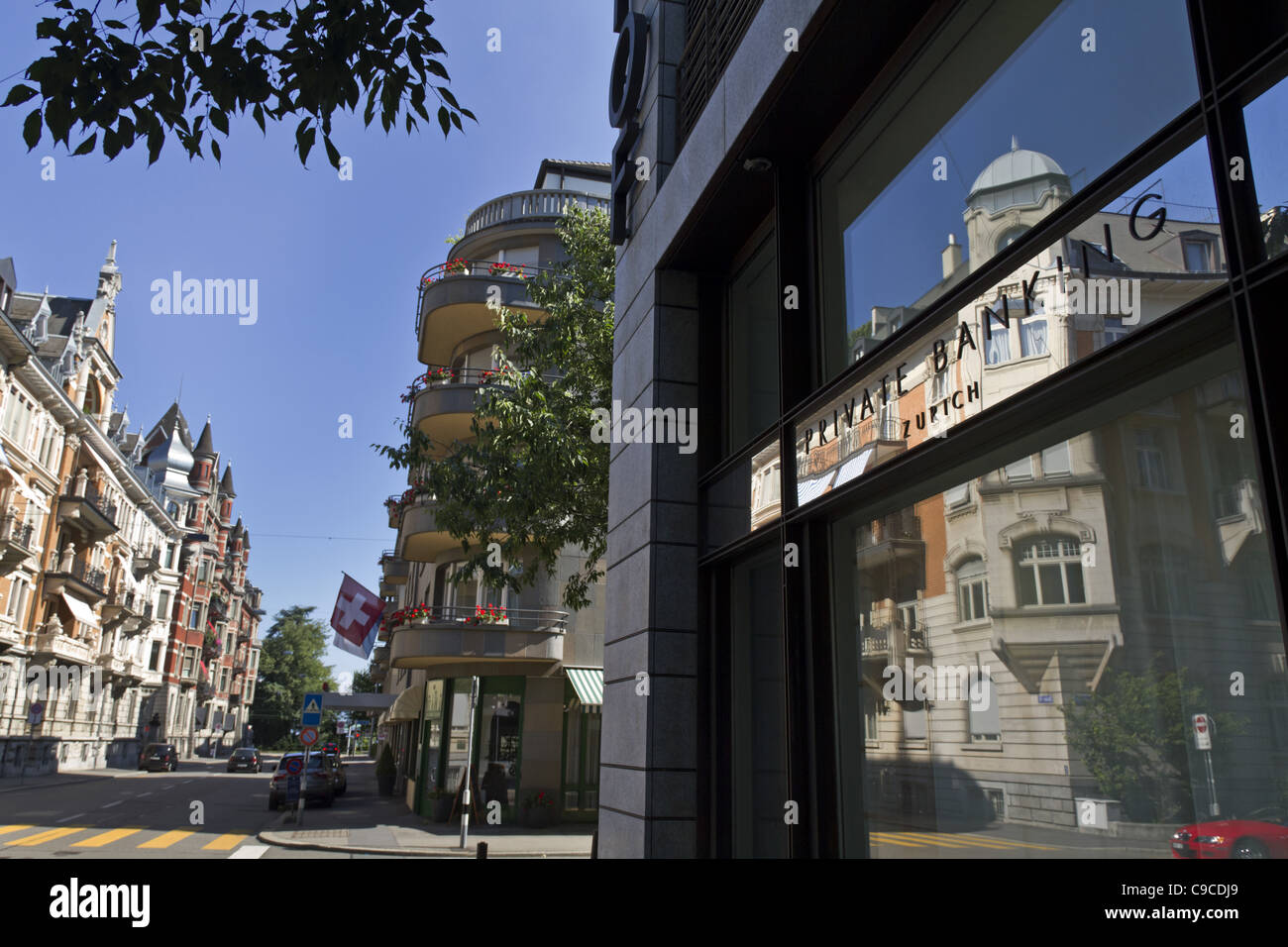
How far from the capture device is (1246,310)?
3068mm

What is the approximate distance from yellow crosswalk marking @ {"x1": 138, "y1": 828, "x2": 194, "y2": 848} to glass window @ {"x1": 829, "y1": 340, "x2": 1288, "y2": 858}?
689 inches

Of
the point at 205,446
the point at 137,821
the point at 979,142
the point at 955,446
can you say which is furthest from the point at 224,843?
the point at 205,446

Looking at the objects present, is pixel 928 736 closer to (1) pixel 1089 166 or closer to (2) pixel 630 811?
(1) pixel 1089 166

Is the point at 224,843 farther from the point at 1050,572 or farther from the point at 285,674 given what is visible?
the point at 285,674

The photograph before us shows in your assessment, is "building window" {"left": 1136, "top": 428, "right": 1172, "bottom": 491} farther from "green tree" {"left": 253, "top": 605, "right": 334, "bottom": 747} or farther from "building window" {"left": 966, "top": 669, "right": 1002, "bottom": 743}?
"green tree" {"left": 253, "top": 605, "right": 334, "bottom": 747}

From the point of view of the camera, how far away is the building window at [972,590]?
4652 millimetres

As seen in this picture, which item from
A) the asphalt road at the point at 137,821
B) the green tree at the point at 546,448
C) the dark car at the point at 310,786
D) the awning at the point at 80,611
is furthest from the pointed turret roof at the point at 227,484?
the green tree at the point at 546,448

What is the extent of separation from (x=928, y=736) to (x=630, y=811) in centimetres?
389

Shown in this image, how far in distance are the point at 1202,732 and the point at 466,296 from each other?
A: 25.7 metres

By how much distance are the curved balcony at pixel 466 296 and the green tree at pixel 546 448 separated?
9.73 m

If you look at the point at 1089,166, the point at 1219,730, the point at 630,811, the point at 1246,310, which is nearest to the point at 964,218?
the point at 1089,166

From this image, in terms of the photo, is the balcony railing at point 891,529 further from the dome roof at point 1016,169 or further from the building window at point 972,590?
the dome roof at point 1016,169

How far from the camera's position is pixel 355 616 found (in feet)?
80.6
